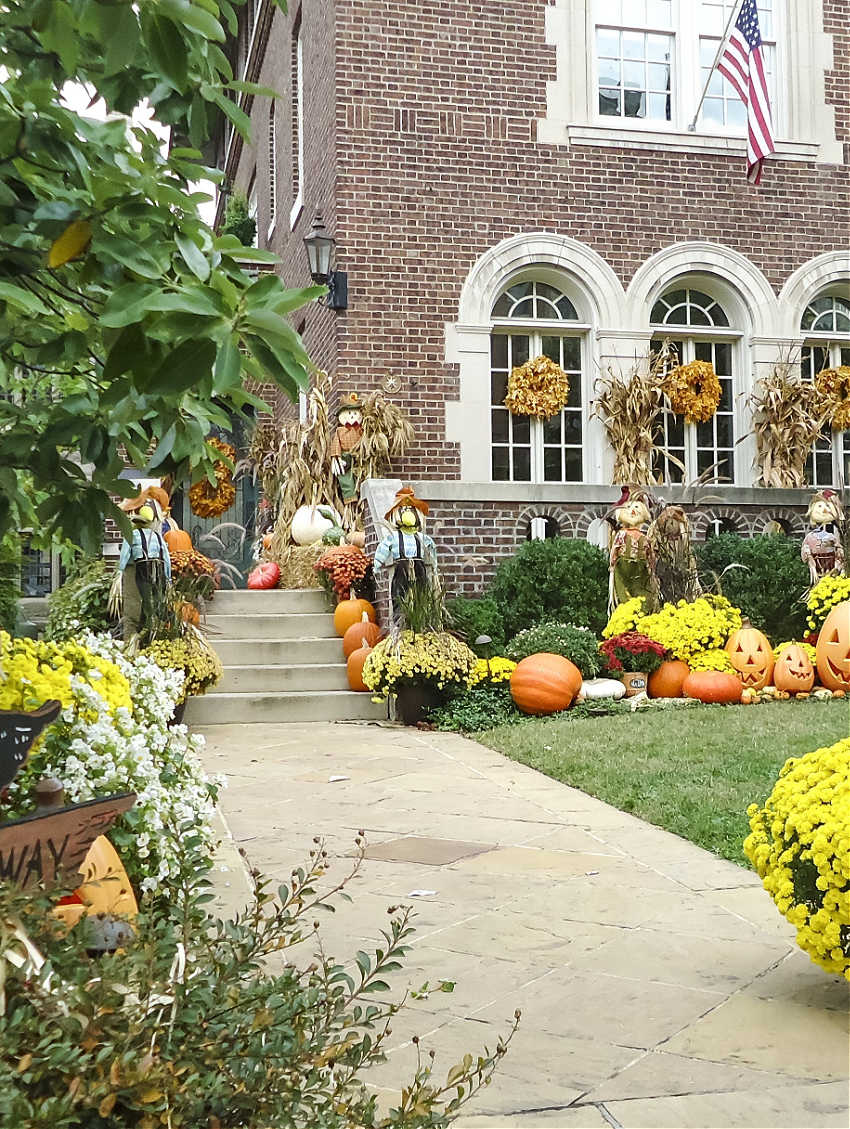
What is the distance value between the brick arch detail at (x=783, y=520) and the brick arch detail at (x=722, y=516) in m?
0.12

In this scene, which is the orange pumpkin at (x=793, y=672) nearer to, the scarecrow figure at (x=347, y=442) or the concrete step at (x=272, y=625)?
the concrete step at (x=272, y=625)

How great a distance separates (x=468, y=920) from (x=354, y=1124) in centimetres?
220

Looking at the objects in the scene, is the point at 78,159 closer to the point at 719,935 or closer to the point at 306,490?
the point at 719,935

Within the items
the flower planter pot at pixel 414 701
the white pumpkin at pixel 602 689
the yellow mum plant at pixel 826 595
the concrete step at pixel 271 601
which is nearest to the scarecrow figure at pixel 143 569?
the concrete step at pixel 271 601

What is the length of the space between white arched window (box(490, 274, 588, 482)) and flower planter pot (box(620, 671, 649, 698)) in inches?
134

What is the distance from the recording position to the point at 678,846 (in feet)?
16.0

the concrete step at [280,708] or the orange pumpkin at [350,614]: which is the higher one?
the orange pumpkin at [350,614]

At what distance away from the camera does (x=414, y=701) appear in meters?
8.68

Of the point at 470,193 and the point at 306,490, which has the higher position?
the point at 470,193

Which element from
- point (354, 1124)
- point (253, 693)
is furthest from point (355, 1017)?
point (253, 693)

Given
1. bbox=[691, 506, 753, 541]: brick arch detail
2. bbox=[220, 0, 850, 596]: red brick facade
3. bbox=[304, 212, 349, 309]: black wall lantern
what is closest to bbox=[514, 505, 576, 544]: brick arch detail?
bbox=[220, 0, 850, 596]: red brick facade

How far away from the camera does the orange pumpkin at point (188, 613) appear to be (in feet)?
28.3

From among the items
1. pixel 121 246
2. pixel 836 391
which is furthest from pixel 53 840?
pixel 836 391

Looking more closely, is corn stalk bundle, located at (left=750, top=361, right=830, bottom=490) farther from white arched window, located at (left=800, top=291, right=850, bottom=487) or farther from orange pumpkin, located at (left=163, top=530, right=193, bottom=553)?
orange pumpkin, located at (left=163, top=530, right=193, bottom=553)
